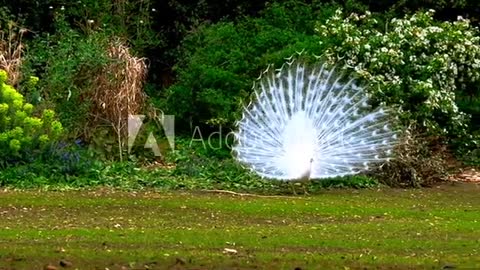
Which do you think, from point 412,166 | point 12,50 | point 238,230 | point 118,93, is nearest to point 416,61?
point 412,166

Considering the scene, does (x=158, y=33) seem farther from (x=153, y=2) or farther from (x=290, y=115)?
(x=290, y=115)

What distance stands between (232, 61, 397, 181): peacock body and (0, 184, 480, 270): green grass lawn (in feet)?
1.61

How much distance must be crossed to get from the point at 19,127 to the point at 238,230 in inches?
218

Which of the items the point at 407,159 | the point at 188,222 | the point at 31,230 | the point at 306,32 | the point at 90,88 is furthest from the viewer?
the point at 306,32

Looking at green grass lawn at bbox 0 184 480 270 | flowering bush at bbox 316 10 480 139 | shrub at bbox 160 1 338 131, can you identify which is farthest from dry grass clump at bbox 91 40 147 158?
green grass lawn at bbox 0 184 480 270

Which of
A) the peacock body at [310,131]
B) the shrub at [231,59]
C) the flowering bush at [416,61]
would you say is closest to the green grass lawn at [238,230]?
the peacock body at [310,131]

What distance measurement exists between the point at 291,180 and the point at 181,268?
650 cm

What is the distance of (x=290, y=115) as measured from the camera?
14359 mm

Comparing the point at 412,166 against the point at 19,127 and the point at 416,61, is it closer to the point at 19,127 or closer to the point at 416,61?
the point at 416,61

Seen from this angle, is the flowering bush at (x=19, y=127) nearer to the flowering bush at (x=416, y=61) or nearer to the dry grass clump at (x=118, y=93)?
the dry grass clump at (x=118, y=93)

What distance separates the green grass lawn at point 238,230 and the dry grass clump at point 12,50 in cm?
440

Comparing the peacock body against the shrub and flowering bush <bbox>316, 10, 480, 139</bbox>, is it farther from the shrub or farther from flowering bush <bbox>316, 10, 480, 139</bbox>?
the shrub

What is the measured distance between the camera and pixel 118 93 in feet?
56.9

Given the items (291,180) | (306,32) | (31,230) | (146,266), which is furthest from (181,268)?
(306,32)
